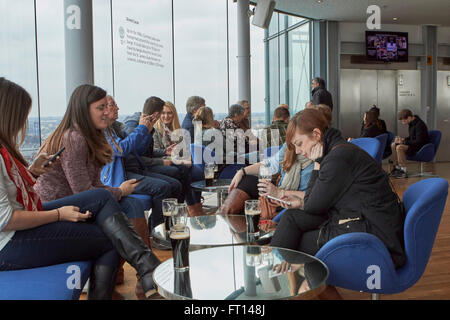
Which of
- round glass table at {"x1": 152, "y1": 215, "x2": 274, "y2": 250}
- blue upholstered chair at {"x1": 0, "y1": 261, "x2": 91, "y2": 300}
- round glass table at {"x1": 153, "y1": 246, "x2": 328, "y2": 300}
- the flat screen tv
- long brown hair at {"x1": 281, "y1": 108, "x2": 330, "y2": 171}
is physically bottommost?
blue upholstered chair at {"x1": 0, "y1": 261, "x2": 91, "y2": 300}

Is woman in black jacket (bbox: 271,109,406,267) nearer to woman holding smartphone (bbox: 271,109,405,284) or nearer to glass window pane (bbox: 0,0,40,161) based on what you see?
woman holding smartphone (bbox: 271,109,405,284)

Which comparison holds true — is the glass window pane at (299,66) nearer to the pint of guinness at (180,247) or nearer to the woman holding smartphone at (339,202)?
the woman holding smartphone at (339,202)

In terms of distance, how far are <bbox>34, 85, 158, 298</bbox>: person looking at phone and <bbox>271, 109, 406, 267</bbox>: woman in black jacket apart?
102 cm

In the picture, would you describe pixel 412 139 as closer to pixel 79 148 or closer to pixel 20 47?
pixel 20 47

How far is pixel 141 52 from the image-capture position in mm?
6508

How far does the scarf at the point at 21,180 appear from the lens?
1.88 m

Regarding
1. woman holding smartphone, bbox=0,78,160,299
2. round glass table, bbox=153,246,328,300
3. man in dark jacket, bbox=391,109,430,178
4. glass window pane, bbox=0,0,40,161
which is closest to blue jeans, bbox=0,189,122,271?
woman holding smartphone, bbox=0,78,160,299

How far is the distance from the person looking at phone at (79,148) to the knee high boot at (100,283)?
0.49m

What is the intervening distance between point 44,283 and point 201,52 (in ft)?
20.8

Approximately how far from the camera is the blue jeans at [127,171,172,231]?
3982mm

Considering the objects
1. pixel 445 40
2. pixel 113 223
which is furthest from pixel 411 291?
pixel 445 40

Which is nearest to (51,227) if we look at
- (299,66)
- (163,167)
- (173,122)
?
(163,167)

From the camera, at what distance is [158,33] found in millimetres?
6910

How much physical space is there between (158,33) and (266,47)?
5.61 metres
